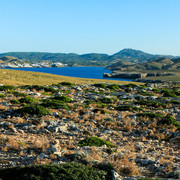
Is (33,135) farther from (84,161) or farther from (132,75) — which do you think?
(132,75)

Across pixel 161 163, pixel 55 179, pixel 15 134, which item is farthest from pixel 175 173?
pixel 15 134

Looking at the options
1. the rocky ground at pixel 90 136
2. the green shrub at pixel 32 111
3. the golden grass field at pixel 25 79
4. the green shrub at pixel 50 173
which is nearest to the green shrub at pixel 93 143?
the rocky ground at pixel 90 136

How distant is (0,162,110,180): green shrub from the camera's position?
5.82m

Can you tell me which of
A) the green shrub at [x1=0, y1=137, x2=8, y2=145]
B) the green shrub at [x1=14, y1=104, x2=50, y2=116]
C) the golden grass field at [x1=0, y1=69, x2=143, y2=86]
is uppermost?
the golden grass field at [x1=0, y1=69, x2=143, y2=86]

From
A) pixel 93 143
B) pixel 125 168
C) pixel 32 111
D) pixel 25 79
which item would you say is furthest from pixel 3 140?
pixel 25 79

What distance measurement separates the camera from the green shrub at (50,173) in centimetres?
582

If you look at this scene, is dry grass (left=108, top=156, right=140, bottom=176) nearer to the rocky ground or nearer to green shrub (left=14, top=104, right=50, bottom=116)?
the rocky ground

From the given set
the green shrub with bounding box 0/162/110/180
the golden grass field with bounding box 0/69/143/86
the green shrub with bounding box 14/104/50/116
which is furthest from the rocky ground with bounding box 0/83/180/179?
the golden grass field with bounding box 0/69/143/86

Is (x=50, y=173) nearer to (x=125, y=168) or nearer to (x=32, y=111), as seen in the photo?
(x=125, y=168)

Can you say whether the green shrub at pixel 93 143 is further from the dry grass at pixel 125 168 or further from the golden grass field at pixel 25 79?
the golden grass field at pixel 25 79

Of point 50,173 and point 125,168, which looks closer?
point 50,173

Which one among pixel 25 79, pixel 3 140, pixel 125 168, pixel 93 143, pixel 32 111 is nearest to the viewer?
pixel 125 168

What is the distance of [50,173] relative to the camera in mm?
5891

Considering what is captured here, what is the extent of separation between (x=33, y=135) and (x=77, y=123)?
3754 millimetres
